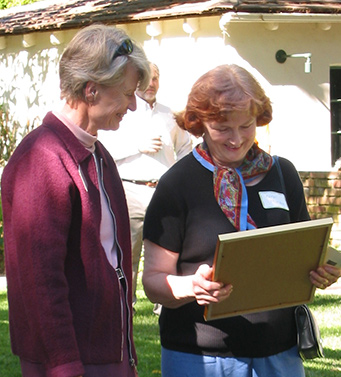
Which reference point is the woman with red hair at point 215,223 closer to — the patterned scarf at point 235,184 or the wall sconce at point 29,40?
the patterned scarf at point 235,184

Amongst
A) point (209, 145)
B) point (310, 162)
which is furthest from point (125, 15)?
point (209, 145)

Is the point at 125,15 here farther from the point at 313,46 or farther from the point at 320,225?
the point at 320,225

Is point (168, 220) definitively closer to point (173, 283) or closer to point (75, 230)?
point (173, 283)

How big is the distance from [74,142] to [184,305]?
792mm

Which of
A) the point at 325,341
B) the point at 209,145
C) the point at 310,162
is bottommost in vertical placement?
the point at 325,341

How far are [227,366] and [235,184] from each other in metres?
0.68

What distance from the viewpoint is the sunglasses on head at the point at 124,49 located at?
2926mm

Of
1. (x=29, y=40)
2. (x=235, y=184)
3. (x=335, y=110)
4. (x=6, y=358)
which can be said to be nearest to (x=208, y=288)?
(x=235, y=184)

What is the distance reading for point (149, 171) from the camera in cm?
692

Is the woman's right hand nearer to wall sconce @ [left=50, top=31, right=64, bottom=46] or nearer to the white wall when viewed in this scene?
the white wall

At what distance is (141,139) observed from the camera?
6859 mm

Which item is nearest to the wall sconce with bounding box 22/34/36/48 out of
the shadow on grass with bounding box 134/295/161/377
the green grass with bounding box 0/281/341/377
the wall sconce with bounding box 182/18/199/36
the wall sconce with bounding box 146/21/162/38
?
the wall sconce with bounding box 146/21/162/38

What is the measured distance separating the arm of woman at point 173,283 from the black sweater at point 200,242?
44 millimetres

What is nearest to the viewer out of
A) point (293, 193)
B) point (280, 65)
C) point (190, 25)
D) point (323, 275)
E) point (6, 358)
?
point (323, 275)
